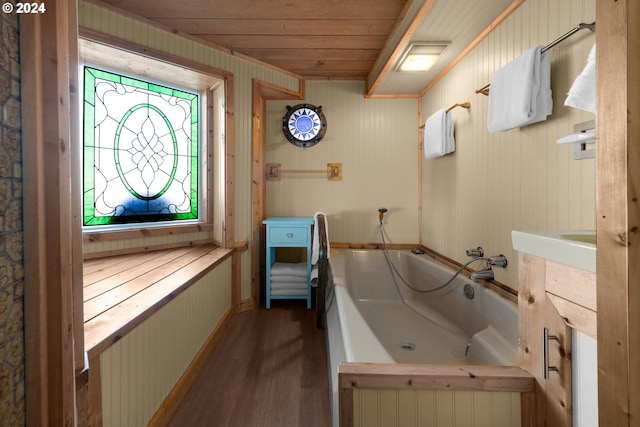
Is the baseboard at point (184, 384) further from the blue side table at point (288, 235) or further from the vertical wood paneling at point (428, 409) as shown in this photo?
the vertical wood paneling at point (428, 409)

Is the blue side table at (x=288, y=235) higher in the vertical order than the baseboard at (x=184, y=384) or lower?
higher

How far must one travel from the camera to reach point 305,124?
2.95 m

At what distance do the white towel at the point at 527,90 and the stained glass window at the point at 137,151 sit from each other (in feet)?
7.36

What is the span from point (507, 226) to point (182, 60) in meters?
2.48

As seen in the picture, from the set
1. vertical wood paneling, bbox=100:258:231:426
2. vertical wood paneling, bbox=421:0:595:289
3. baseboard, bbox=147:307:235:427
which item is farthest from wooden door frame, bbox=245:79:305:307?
vertical wood paneling, bbox=421:0:595:289

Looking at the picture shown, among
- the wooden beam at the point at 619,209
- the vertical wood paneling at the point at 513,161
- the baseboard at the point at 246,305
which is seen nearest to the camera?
the wooden beam at the point at 619,209

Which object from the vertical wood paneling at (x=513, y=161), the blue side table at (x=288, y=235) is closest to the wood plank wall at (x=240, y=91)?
the blue side table at (x=288, y=235)

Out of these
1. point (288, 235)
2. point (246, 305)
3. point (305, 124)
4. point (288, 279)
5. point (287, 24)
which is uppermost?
point (287, 24)

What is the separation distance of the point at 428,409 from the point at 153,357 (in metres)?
1.14

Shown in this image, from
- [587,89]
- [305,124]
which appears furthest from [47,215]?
[305,124]

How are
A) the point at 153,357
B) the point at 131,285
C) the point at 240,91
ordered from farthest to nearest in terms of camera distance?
1. the point at 240,91
2. the point at 131,285
3. the point at 153,357

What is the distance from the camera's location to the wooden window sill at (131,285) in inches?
39.5

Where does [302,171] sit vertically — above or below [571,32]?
below

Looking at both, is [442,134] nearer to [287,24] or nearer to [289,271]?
[287,24]
